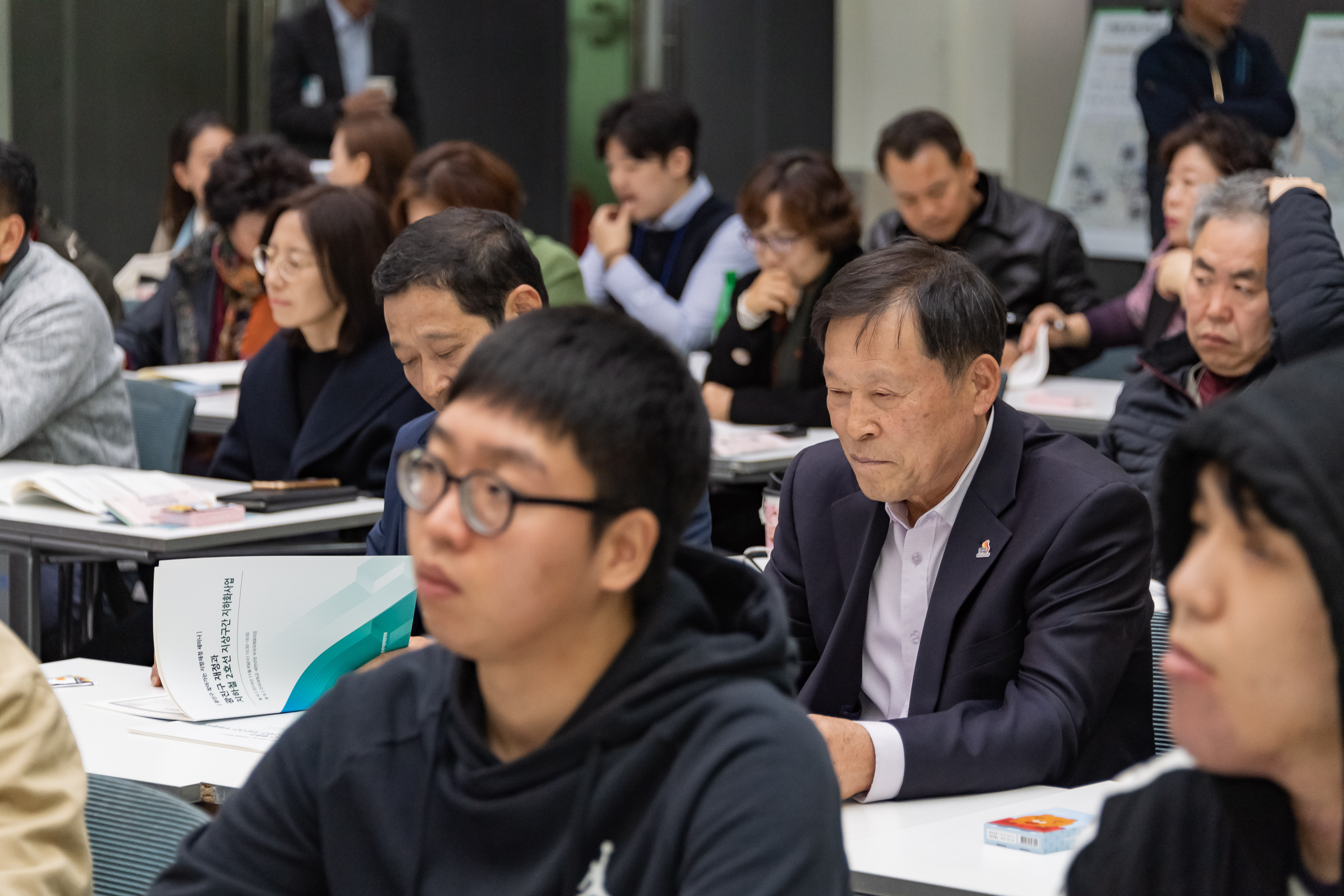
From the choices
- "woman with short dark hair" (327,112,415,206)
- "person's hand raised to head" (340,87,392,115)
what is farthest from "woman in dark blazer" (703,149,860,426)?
"person's hand raised to head" (340,87,392,115)

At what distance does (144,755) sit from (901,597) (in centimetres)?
106

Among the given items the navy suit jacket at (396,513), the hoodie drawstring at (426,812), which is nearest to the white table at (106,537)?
the navy suit jacket at (396,513)

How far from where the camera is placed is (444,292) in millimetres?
2570

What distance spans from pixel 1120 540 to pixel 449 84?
827 centimetres

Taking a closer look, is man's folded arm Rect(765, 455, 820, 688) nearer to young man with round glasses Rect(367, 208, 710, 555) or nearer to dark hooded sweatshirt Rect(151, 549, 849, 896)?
young man with round glasses Rect(367, 208, 710, 555)

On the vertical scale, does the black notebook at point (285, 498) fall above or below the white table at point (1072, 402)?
below

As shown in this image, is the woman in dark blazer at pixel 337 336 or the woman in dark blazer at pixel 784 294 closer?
the woman in dark blazer at pixel 337 336

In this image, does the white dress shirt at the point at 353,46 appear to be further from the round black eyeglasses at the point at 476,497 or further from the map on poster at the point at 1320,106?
the round black eyeglasses at the point at 476,497

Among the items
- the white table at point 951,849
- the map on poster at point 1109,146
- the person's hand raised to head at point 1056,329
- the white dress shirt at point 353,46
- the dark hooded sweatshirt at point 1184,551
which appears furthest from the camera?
the map on poster at point 1109,146

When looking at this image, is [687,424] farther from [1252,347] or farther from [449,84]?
[449,84]

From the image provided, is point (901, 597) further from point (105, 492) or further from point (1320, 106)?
point (1320, 106)

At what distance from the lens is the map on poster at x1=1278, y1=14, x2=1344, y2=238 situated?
7547 mm

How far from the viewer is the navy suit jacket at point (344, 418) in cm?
396

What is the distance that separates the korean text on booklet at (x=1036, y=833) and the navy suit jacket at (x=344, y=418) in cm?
234
